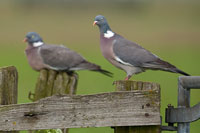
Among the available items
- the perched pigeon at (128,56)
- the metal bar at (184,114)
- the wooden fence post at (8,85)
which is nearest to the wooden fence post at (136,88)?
the metal bar at (184,114)

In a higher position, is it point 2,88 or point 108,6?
point 108,6

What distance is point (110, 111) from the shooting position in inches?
151

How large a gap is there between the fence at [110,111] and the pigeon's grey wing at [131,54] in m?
3.67

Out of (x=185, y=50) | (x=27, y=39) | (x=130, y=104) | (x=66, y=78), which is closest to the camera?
(x=130, y=104)

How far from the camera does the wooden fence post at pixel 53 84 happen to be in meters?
4.97

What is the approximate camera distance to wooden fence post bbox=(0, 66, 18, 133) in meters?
4.22

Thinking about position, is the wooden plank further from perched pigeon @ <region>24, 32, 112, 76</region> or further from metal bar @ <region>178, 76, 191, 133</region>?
perched pigeon @ <region>24, 32, 112, 76</region>

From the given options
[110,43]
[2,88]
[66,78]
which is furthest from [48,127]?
[110,43]

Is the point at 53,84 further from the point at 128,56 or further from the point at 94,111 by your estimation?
the point at 128,56

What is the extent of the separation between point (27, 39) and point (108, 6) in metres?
36.7

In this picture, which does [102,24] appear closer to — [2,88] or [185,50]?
[2,88]

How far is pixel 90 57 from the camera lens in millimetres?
23047

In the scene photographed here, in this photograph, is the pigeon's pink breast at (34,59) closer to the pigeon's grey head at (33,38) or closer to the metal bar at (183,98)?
the pigeon's grey head at (33,38)

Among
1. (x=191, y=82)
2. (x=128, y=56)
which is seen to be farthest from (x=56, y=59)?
(x=191, y=82)
